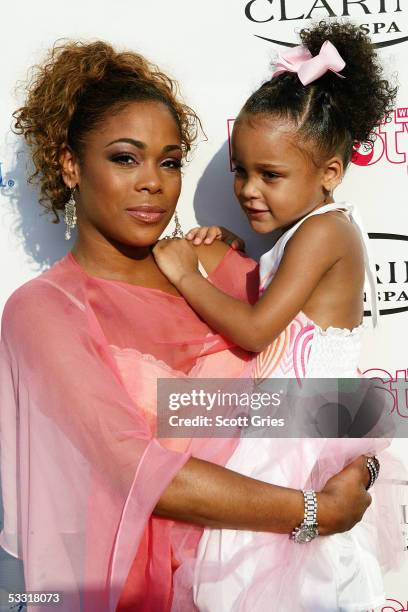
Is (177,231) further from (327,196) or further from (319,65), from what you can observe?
(319,65)

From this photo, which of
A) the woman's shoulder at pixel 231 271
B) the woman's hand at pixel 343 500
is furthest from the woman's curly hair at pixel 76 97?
the woman's hand at pixel 343 500

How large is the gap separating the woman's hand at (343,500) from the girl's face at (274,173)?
0.61 meters

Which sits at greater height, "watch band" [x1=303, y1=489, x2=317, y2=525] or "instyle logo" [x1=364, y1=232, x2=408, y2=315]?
"instyle logo" [x1=364, y1=232, x2=408, y2=315]

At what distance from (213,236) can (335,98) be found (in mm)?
465

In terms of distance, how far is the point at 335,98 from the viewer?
6.27 ft

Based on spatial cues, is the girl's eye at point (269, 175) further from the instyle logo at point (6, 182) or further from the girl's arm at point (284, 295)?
the instyle logo at point (6, 182)

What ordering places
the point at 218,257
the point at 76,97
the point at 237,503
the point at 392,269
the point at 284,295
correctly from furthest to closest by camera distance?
1. the point at 392,269
2. the point at 218,257
3. the point at 76,97
4. the point at 284,295
5. the point at 237,503

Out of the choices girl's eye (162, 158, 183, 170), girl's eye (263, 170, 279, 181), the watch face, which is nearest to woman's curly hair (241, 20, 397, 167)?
girl's eye (263, 170, 279, 181)

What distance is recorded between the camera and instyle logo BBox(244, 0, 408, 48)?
2119mm

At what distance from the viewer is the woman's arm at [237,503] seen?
1.58m

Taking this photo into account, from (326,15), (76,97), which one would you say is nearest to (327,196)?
(326,15)

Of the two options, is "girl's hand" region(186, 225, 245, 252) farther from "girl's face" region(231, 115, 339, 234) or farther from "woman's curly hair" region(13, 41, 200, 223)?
"woman's curly hair" region(13, 41, 200, 223)

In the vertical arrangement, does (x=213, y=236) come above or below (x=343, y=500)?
above

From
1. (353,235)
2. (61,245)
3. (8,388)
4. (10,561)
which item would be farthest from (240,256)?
(10,561)
